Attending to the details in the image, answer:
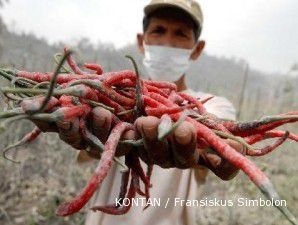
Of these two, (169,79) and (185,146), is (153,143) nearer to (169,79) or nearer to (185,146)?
(185,146)

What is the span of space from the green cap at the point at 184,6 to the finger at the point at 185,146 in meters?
1.69

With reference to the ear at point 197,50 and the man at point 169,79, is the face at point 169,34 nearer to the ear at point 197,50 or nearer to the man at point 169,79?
the man at point 169,79

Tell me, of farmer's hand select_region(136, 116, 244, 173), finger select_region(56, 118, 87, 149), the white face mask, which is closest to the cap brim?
the white face mask

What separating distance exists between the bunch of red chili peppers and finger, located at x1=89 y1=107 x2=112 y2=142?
0.06ft

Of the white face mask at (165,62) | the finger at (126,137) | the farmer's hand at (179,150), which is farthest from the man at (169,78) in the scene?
the finger at (126,137)

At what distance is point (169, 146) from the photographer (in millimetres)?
1294

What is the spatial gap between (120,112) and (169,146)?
0.60 ft

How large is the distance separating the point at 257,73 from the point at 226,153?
277 ft

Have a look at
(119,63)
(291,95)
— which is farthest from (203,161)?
(119,63)

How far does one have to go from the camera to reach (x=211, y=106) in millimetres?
2658

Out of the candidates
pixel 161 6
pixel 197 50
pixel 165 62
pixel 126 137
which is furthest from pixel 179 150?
pixel 197 50

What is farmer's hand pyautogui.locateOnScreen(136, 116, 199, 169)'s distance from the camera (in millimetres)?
1205

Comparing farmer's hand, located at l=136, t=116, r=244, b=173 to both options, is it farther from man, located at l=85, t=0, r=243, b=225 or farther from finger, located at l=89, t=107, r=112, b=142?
man, located at l=85, t=0, r=243, b=225

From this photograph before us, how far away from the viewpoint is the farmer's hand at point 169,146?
3.95 ft
